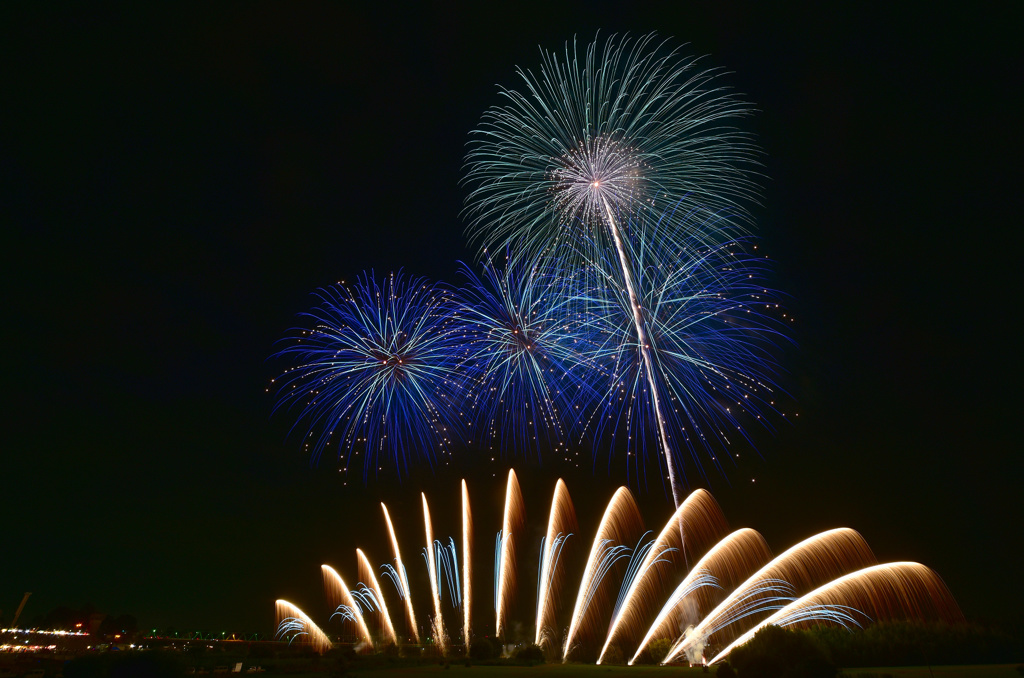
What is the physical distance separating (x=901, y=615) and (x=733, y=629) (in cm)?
1091

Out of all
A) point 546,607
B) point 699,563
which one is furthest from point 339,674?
point 699,563

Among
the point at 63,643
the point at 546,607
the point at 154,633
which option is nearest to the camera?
the point at 546,607

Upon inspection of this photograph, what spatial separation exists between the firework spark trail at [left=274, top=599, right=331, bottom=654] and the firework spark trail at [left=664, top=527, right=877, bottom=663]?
5366cm

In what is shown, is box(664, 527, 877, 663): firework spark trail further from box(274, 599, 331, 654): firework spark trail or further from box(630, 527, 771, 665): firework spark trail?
box(274, 599, 331, 654): firework spark trail

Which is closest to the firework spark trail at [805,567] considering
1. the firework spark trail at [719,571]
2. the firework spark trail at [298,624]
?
the firework spark trail at [719,571]

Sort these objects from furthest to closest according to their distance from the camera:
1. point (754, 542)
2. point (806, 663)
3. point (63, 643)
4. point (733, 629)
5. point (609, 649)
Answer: point (63, 643) < point (609, 649) < point (733, 629) < point (754, 542) < point (806, 663)

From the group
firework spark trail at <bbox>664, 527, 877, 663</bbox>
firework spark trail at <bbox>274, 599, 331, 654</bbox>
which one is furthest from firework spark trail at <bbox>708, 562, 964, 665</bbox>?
firework spark trail at <bbox>274, 599, 331, 654</bbox>

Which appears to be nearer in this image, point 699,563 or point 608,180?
point 608,180

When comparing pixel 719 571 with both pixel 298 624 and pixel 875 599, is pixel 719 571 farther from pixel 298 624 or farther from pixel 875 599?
pixel 298 624

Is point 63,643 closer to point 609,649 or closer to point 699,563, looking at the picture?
point 609,649

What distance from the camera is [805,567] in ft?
104

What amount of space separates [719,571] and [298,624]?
230 ft

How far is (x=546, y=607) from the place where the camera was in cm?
4003

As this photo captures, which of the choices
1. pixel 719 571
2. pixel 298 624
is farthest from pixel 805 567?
pixel 298 624
